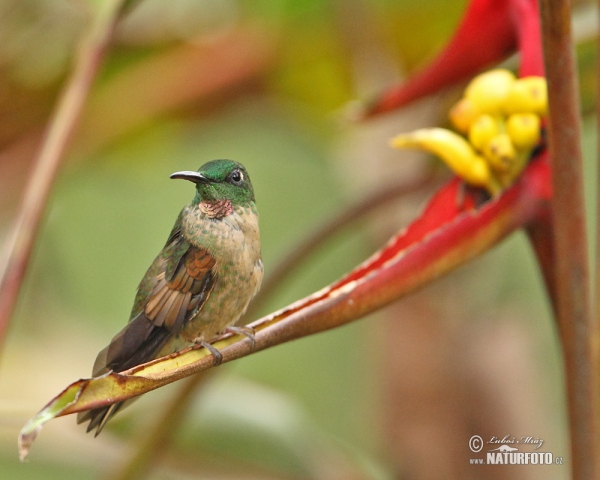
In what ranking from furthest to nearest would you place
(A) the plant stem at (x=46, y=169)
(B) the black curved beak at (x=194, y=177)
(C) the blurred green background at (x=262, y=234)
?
(C) the blurred green background at (x=262, y=234) → (A) the plant stem at (x=46, y=169) → (B) the black curved beak at (x=194, y=177)

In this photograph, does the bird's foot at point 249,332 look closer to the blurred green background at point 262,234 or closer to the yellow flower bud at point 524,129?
the yellow flower bud at point 524,129

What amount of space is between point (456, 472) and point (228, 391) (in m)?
0.28

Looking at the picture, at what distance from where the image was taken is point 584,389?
0.42 m

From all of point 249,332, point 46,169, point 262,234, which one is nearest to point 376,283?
point 249,332

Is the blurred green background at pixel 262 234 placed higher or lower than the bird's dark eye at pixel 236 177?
higher

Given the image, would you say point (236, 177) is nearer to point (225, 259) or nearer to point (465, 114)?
point (225, 259)

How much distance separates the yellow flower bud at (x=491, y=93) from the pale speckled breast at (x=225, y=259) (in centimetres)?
21

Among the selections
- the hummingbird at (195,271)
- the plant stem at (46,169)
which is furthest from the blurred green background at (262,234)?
the hummingbird at (195,271)

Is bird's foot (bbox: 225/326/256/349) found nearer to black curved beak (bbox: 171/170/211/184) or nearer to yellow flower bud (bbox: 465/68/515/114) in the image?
black curved beak (bbox: 171/170/211/184)

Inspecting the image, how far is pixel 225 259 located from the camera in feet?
0.99

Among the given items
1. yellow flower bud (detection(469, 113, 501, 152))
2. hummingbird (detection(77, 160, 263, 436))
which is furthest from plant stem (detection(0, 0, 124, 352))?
yellow flower bud (detection(469, 113, 501, 152))

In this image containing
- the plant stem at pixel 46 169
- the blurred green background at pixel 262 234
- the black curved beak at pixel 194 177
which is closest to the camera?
the black curved beak at pixel 194 177

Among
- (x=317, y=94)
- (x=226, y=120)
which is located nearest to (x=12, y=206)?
(x=226, y=120)

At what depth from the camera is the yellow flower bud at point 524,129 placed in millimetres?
456
